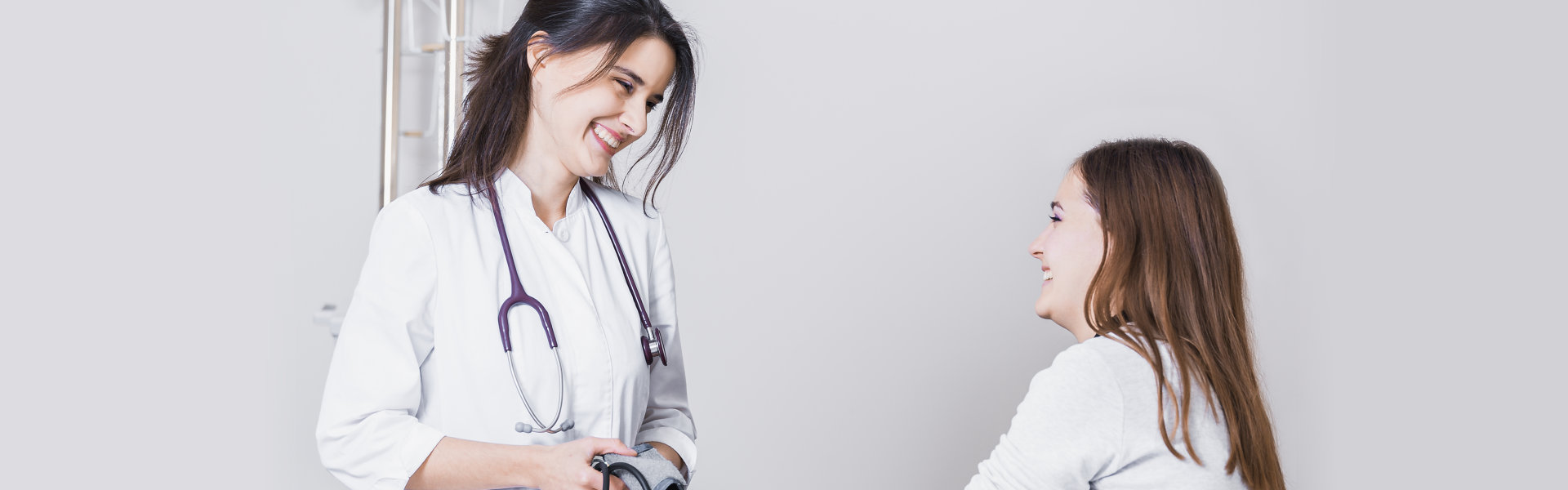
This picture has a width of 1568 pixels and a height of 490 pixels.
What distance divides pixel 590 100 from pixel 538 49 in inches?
3.8

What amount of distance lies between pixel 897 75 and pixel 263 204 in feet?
4.55

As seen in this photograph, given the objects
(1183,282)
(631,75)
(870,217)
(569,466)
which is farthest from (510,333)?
(870,217)

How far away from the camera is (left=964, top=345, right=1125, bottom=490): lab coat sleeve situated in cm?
110

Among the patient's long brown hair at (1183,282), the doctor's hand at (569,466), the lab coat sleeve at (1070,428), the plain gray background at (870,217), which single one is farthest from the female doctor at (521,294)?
the plain gray background at (870,217)

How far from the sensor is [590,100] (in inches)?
46.1

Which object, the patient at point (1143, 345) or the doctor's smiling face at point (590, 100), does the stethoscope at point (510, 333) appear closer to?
the doctor's smiling face at point (590, 100)

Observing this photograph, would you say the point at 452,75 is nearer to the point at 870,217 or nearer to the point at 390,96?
the point at 390,96

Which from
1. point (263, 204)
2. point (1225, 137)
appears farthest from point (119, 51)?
point (1225, 137)

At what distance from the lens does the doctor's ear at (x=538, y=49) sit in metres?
1.19

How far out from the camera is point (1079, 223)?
128 cm

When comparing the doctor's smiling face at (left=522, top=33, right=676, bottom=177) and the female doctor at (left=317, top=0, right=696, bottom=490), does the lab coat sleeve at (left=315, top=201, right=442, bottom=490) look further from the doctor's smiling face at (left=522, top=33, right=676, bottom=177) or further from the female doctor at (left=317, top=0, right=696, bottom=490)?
the doctor's smiling face at (left=522, top=33, right=676, bottom=177)

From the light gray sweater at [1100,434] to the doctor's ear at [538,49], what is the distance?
671 mm

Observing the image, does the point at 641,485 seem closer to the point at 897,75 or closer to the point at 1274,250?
the point at 897,75

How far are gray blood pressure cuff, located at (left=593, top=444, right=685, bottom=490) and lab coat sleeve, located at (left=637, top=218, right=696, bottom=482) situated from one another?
0.24 metres
